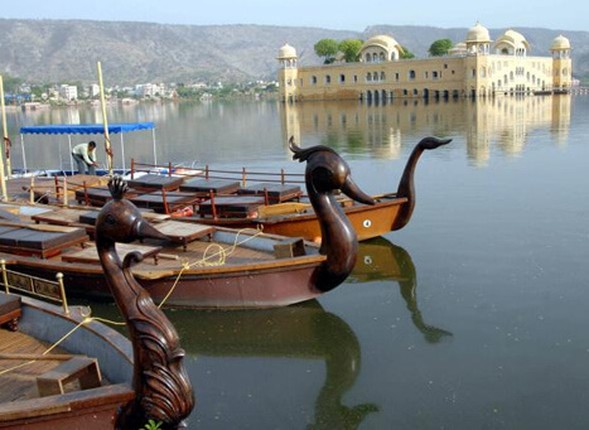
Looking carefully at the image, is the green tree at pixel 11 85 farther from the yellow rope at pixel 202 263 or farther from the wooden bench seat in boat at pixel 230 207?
the yellow rope at pixel 202 263

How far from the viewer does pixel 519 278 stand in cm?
1255

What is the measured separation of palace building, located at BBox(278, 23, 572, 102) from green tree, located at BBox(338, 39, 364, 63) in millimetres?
Result: 4670

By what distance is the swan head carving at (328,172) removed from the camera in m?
9.95

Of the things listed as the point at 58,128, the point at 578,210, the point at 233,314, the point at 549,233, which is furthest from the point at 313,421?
the point at 58,128

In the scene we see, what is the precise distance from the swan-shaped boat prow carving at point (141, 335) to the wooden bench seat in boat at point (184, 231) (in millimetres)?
5596

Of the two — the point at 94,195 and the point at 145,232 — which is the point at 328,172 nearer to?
the point at 145,232

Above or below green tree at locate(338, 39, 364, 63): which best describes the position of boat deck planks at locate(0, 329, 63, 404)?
below

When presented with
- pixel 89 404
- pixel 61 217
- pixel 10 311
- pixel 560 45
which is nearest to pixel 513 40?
pixel 560 45

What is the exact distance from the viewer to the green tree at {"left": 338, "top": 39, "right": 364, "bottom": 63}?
108 meters

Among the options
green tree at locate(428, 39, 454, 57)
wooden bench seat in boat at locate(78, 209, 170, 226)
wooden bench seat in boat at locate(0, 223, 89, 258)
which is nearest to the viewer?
wooden bench seat in boat at locate(0, 223, 89, 258)

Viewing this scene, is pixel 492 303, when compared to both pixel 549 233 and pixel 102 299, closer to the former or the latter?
pixel 549 233

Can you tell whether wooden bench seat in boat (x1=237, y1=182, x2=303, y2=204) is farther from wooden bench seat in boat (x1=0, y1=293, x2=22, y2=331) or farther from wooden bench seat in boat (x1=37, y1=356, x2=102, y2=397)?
wooden bench seat in boat (x1=37, y1=356, x2=102, y2=397)

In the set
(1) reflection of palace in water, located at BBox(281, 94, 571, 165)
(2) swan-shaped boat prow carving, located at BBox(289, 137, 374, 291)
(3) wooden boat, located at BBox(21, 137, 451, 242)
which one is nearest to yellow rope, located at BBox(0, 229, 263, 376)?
(3) wooden boat, located at BBox(21, 137, 451, 242)

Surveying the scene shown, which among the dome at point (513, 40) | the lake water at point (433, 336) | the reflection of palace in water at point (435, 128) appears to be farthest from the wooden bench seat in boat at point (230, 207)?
the dome at point (513, 40)
